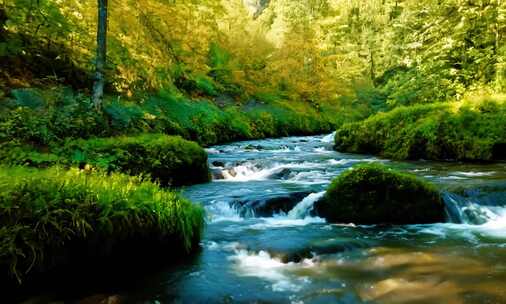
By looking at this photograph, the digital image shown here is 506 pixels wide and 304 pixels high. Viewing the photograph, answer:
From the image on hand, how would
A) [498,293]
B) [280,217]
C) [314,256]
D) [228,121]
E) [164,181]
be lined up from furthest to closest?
1. [228,121]
2. [164,181]
3. [280,217]
4. [314,256]
5. [498,293]

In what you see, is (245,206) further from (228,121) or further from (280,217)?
(228,121)

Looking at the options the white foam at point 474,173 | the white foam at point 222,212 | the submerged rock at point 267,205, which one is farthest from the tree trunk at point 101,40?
the white foam at point 474,173

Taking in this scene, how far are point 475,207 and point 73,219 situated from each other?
243 inches

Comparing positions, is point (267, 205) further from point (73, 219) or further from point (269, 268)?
point (73, 219)

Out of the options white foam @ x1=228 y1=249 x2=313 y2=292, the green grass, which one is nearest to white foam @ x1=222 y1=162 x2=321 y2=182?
white foam @ x1=228 y1=249 x2=313 y2=292

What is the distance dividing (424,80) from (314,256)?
1333 centimetres

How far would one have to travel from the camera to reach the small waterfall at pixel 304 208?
7.36 m

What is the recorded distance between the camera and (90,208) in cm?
420

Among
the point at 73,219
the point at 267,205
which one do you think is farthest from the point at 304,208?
the point at 73,219

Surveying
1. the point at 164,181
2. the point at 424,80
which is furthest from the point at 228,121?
the point at 164,181

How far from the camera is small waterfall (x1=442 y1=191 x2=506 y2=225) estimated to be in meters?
7.04

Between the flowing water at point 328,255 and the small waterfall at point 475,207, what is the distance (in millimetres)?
16

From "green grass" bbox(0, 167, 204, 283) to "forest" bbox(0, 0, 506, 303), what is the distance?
0.06 feet

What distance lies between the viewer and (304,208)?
293 inches
